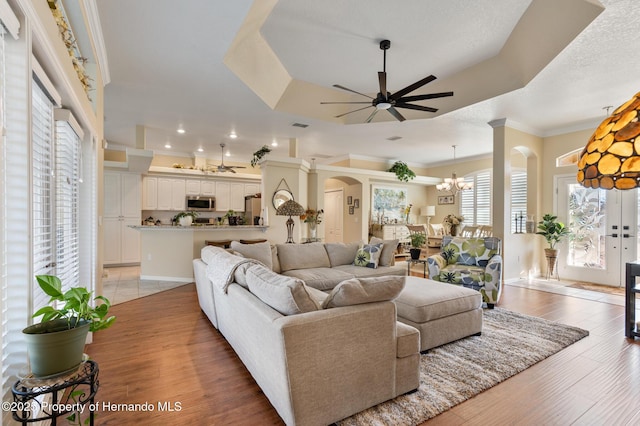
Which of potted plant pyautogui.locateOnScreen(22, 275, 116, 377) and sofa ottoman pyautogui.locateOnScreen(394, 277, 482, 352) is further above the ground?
potted plant pyautogui.locateOnScreen(22, 275, 116, 377)

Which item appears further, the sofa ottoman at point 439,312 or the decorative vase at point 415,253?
the decorative vase at point 415,253

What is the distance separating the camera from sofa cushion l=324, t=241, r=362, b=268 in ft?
15.2

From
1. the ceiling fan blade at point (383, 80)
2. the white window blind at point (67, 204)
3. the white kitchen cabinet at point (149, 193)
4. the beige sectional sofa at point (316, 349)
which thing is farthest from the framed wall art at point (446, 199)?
the white window blind at point (67, 204)

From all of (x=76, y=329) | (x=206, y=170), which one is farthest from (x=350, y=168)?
(x=76, y=329)

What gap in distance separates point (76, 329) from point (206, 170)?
7.46 metres

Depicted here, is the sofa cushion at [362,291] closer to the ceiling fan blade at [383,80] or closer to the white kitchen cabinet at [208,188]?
the ceiling fan blade at [383,80]

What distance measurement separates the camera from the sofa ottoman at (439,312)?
2.69 meters

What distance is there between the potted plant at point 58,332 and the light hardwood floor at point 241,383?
0.86 metres

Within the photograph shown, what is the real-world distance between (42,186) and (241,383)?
1.83 m

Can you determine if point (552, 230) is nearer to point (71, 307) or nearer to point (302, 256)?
point (302, 256)

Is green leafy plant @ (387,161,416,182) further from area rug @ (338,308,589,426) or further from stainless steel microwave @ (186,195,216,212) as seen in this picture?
area rug @ (338,308,589,426)

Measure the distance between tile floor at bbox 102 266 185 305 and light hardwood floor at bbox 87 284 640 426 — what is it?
125 centimetres

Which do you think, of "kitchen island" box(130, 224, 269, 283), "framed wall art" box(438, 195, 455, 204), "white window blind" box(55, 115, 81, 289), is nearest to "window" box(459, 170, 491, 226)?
"framed wall art" box(438, 195, 455, 204)

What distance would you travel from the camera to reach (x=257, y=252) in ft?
13.0
